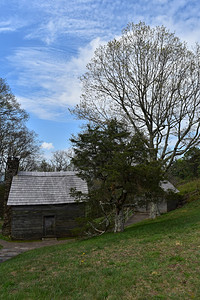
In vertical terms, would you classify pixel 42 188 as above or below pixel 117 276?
above

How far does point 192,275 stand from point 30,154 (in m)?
36.1

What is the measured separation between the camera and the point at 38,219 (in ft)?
74.3

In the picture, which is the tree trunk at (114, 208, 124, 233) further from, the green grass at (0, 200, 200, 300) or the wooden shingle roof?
the wooden shingle roof

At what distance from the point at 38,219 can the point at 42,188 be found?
9.85 ft

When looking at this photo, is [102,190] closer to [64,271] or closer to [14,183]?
[64,271]

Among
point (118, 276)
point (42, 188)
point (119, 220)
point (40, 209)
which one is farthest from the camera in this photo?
point (42, 188)

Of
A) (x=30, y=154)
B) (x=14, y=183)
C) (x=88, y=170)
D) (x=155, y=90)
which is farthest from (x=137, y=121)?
(x=30, y=154)

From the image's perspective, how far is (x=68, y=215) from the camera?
23.3 meters

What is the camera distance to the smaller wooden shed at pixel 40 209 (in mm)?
22234

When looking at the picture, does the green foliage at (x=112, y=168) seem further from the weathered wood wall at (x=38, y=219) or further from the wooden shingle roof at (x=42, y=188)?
the wooden shingle roof at (x=42, y=188)

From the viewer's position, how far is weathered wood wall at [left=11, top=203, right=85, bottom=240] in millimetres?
22141

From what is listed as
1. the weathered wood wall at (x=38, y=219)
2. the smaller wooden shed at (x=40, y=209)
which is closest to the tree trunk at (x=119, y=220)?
the smaller wooden shed at (x=40, y=209)

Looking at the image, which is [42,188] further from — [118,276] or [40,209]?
[118,276]

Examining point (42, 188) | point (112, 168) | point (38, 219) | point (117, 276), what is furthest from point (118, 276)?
point (42, 188)
